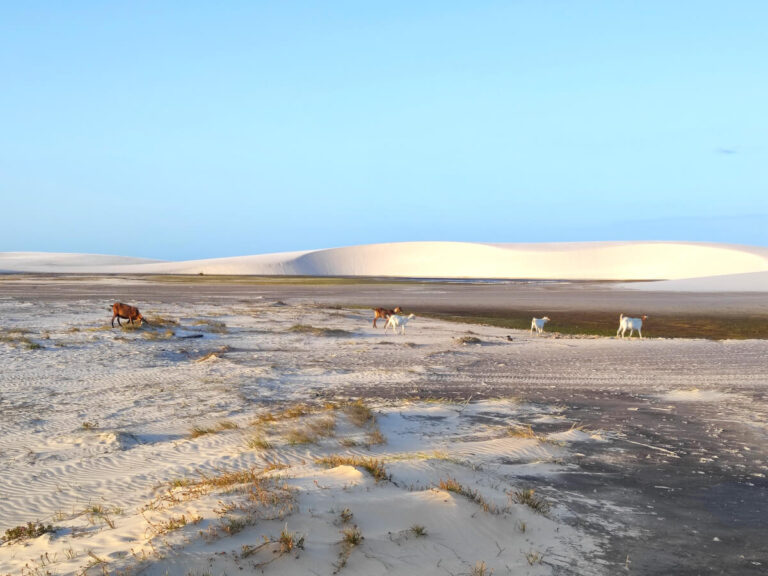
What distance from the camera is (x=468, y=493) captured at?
229 inches

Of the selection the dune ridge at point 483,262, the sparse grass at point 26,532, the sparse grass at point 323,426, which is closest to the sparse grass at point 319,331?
the sparse grass at point 323,426

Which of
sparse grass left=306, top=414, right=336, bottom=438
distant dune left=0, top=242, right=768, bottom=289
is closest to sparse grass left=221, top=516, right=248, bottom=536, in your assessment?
sparse grass left=306, top=414, right=336, bottom=438

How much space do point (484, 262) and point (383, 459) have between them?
135 meters

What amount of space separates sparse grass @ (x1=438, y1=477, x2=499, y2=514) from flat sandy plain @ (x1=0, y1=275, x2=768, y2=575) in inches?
0.8

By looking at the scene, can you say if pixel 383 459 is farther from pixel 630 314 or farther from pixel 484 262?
pixel 484 262

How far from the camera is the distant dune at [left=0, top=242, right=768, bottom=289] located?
121175 millimetres

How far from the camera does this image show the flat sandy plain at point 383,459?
15.9ft

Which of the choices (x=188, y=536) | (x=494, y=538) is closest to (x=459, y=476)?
(x=494, y=538)

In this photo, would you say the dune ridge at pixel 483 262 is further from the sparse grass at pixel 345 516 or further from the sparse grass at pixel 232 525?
the sparse grass at pixel 232 525

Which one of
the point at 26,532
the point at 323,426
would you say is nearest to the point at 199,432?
the point at 323,426

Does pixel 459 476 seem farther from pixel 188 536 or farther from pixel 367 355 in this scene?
pixel 367 355

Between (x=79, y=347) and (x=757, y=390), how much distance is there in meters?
15.4

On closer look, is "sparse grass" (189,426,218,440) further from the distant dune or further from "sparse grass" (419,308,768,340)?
the distant dune

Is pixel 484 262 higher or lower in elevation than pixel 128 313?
higher
